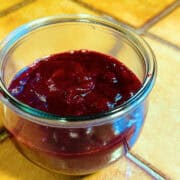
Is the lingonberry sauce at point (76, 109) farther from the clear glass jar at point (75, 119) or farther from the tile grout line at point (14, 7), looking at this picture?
the tile grout line at point (14, 7)

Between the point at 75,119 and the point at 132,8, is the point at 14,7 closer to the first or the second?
the point at 132,8

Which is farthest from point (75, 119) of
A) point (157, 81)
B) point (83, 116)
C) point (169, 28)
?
point (169, 28)

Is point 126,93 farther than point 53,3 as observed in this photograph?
No

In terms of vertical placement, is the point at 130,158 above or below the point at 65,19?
below

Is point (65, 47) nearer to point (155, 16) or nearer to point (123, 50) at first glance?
point (123, 50)

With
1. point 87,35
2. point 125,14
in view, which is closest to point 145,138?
point 87,35

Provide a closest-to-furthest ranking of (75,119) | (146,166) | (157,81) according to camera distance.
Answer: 1. (75,119)
2. (146,166)
3. (157,81)

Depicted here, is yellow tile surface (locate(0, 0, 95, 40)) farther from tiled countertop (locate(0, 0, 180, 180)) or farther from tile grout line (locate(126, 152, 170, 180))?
tile grout line (locate(126, 152, 170, 180))
